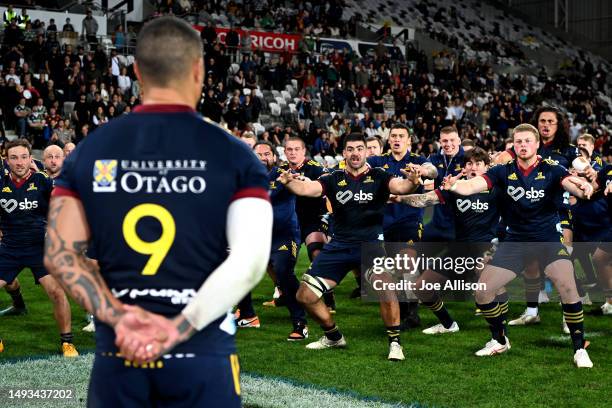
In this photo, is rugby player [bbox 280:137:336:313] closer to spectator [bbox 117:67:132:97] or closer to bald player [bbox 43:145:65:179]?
bald player [bbox 43:145:65:179]

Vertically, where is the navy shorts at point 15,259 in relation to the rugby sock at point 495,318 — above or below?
above

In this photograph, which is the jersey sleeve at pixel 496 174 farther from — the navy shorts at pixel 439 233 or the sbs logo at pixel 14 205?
the sbs logo at pixel 14 205

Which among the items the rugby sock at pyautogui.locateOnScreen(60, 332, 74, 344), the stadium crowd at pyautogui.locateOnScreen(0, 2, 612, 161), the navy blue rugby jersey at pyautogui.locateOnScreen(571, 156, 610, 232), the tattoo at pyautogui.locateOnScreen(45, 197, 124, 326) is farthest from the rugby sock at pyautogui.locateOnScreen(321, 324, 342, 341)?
the stadium crowd at pyautogui.locateOnScreen(0, 2, 612, 161)

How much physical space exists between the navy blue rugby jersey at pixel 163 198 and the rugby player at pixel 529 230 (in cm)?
512

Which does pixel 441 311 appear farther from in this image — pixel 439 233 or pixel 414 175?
pixel 414 175

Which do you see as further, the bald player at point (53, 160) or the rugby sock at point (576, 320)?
the bald player at point (53, 160)

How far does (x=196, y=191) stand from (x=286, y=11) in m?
32.0

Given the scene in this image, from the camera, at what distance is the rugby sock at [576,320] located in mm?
7512

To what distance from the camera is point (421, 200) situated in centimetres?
806

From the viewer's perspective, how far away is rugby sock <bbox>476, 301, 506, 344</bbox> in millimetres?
7852

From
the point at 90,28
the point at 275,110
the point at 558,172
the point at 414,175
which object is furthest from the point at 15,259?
the point at 275,110

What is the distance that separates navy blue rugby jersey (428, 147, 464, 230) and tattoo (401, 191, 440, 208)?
1.40 meters

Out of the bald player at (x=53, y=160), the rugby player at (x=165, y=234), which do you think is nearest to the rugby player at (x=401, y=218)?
the bald player at (x=53, y=160)

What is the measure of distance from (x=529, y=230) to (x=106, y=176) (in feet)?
19.1
